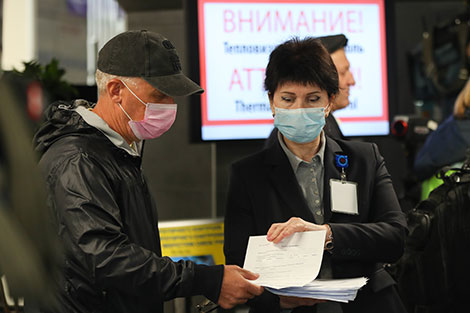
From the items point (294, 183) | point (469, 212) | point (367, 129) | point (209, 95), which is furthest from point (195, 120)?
point (469, 212)

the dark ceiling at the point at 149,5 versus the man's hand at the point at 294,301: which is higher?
the dark ceiling at the point at 149,5

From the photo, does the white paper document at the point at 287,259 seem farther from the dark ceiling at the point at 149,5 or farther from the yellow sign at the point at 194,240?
the dark ceiling at the point at 149,5

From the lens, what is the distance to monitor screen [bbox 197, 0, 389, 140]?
10.2ft

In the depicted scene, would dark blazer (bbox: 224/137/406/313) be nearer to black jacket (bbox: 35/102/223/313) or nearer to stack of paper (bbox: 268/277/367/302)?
stack of paper (bbox: 268/277/367/302)

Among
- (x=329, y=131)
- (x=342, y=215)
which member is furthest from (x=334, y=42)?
(x=342, y=215)

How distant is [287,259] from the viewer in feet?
5.45

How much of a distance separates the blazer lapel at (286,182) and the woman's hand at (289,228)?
3.1 inches

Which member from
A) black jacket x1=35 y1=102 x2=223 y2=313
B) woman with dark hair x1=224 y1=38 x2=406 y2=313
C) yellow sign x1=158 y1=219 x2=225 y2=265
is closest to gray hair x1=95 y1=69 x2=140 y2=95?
black jacket x1=35 y1=102 x2=223 y2=313

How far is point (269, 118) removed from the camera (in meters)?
3.16

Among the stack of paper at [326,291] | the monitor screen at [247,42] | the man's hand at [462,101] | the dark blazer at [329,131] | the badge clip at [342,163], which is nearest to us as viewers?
the stack of paper at [326,291]

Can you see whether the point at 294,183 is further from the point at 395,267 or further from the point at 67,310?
the point at 67,310

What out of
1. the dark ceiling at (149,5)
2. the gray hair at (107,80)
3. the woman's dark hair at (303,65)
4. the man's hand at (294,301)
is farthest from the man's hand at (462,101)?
the dark ceiling at (149,5)

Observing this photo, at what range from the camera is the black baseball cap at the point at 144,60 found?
65.8 inches

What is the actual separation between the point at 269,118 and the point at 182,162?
0.85 metres
